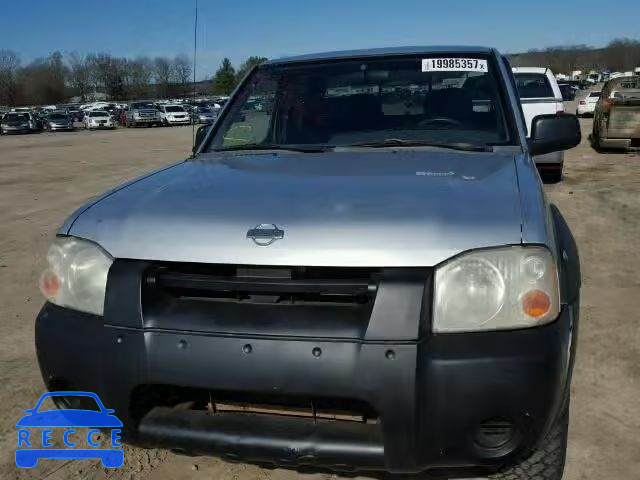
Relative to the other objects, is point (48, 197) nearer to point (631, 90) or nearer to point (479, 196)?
point (479, 196)

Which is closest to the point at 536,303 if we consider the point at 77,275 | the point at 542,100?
the point at 77,275

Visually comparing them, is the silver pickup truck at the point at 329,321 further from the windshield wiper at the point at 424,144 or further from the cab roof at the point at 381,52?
the cab roof at the point at 381,52

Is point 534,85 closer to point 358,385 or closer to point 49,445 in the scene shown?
point 49,445

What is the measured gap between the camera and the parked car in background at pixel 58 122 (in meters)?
44.4

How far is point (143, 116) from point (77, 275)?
4793cm

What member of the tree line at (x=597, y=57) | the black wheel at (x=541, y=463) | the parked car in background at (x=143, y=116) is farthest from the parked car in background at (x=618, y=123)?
the tree line at (x=597, y=57)

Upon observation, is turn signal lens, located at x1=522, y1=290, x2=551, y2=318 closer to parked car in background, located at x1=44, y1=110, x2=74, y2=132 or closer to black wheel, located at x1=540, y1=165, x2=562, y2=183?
black wheel, located at x1=540, y1=165, x2=562, y2=183

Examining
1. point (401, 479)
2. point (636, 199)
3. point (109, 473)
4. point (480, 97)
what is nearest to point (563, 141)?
point (480, 97)

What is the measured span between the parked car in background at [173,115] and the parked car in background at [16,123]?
9.53 m

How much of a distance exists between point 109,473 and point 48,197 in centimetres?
949

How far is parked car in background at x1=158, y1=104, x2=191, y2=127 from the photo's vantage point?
48531 millimetres

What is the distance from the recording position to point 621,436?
299 centimetres

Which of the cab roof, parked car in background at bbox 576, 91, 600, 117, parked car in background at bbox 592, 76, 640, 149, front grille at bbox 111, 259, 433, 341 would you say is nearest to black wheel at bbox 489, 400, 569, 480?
front grille at bbox 111, 259, 433, 341

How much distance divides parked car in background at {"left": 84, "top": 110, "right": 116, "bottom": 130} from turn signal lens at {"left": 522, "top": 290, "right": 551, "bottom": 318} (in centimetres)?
4735
